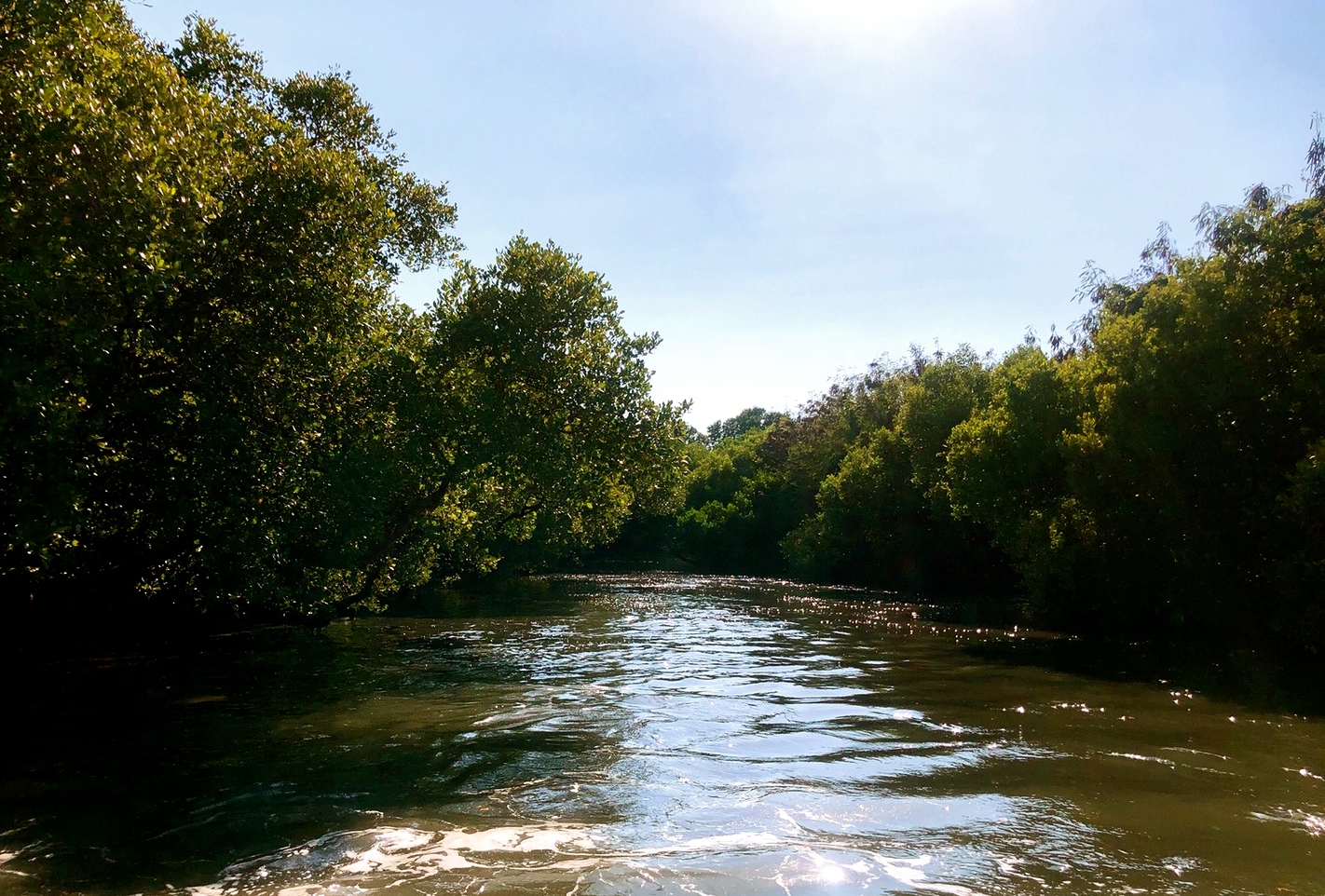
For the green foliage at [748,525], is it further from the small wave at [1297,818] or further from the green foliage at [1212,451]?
the small wave at [1297,818]

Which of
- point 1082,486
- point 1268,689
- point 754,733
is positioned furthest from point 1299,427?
point 754,733

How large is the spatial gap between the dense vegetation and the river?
368 cm

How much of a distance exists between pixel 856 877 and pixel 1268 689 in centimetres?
1497

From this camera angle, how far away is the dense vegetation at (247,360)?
38.4 feet

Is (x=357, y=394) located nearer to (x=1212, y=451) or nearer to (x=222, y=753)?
(x=222, y=753)

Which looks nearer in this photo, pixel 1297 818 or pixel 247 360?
pixel 1297 818

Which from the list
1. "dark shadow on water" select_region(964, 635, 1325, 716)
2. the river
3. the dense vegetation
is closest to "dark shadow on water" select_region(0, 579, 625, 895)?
the river

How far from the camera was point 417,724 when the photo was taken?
13.2 metres

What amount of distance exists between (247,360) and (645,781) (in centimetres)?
1273

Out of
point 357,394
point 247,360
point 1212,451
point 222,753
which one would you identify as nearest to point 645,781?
point 222,753

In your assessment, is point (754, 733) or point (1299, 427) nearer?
point (754, 733)

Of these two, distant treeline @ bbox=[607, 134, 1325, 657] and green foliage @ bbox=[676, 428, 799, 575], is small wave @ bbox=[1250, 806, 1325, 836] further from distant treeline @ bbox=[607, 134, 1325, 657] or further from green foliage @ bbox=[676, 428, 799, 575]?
green foliage @ bbox=[676, 428, 799, 575]

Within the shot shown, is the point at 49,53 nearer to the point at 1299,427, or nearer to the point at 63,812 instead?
the point at 63,812

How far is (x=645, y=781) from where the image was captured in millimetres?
9781
